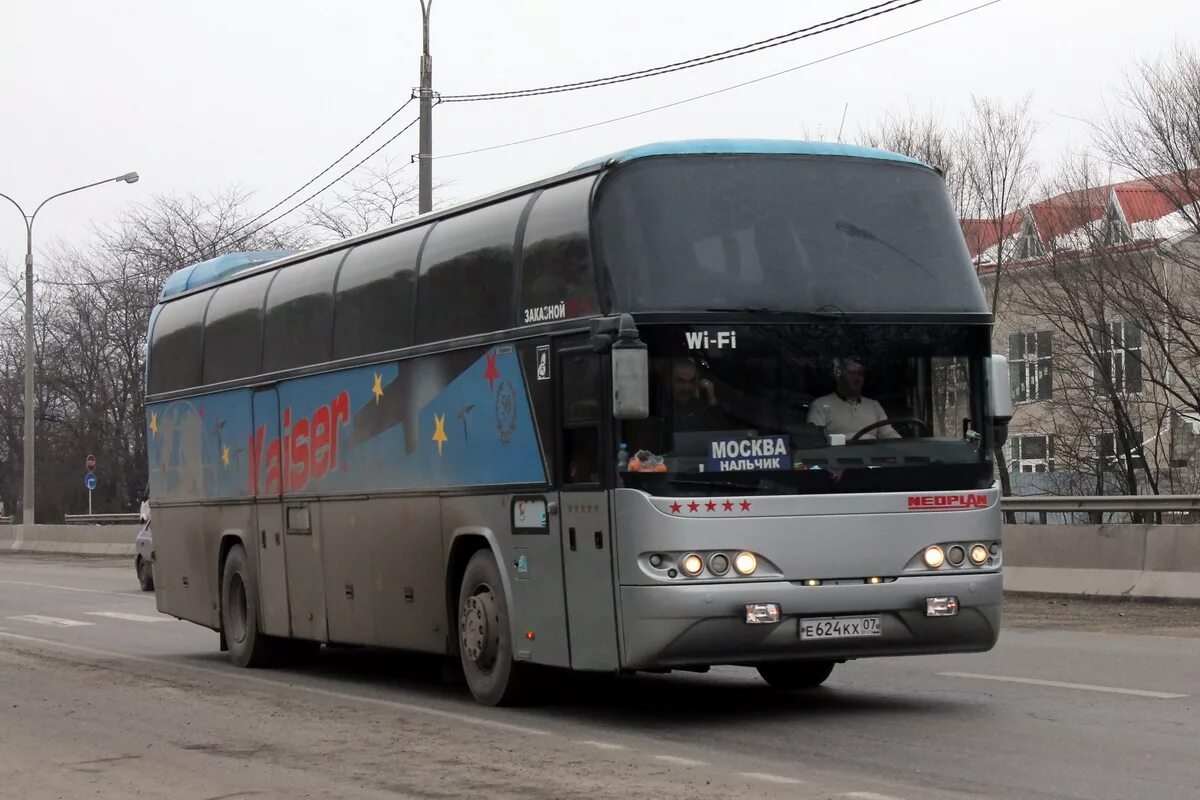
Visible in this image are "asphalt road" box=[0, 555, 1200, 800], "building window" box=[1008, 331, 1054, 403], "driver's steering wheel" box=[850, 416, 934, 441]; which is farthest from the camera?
"building window" box=[1008, 331, 1054, 403]

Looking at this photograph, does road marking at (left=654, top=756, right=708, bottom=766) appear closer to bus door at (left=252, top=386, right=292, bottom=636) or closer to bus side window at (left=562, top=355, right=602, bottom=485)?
bus side window at (left=562, top=355, right=602, bottom=485)

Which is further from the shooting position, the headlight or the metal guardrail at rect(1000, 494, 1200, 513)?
the metal guardrail at rect(1000, 494, 1200, 513)

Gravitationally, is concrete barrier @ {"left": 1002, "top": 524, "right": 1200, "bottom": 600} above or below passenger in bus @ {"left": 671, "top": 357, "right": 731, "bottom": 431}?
below

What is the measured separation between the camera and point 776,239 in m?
10.6

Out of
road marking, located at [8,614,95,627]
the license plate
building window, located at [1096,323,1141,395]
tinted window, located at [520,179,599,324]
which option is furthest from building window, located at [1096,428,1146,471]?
the license plate

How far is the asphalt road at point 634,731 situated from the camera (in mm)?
8484

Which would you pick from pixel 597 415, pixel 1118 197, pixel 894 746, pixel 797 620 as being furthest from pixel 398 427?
pixel 1118 197

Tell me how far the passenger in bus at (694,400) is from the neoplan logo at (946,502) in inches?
47.2

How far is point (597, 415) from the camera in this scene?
1052 centimetres

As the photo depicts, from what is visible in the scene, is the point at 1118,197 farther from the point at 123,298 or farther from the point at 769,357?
the point at 123,298

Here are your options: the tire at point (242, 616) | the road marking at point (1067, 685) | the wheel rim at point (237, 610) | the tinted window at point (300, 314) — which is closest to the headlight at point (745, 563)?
the road marking at point (1067, 685)

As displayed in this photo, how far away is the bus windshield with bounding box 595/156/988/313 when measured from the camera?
10383 millimetres

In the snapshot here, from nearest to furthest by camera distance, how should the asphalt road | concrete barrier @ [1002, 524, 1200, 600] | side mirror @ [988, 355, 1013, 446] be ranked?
1. the asphalt road
2. side mirror @ [988, 355, 1013, 446]
3. concrete barrier @ [1002, 524, 1200, 600]

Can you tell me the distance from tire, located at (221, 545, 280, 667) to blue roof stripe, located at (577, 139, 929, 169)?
6.65m
